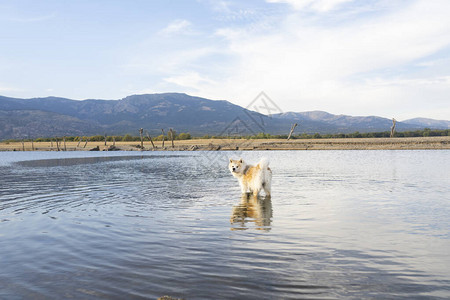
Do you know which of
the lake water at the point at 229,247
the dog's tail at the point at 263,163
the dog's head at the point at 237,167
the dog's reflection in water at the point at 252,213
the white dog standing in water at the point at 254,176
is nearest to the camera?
the lake water at the point at 229,247

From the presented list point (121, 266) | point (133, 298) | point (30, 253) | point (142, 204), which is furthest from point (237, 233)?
point (142, 204)

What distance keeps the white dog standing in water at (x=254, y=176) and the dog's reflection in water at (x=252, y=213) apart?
50 cm

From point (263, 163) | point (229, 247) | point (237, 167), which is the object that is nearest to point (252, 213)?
point (263, 163)

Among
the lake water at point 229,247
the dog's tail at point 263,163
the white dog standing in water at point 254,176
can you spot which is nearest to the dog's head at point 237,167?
the white dog standing in water at point 254,176

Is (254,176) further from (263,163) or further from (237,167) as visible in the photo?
(237,167)

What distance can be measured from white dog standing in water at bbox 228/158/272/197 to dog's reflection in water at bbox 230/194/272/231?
0.50 m

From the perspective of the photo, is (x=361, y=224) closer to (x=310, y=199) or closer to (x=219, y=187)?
(x=310, y=199)

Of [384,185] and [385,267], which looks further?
[384,185]

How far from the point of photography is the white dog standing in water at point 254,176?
14.2 meters

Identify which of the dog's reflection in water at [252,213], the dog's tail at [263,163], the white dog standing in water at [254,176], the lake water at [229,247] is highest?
the dog's tail at [263,163]

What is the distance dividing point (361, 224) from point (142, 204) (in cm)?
804

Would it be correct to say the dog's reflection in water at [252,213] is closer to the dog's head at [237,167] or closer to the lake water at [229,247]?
the lake water at [229,247]

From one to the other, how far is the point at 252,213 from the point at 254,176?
11.6 ft

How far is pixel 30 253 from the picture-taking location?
7355 mm
